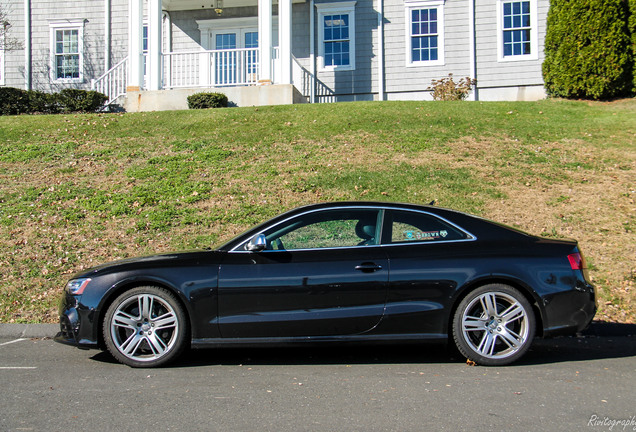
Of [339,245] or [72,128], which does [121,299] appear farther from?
[72,128]

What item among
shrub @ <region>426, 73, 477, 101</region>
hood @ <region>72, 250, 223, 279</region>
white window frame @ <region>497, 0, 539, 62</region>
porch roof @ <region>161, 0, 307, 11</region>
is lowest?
hood @ <region>72, 250, 223, 279</region>

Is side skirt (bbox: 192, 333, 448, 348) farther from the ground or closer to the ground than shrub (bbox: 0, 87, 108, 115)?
closer to the ground

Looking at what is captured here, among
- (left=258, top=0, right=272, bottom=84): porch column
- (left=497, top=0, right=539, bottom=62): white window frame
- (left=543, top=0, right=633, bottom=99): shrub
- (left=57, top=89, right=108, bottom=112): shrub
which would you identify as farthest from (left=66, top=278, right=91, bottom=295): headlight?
(left=497, top=0, right=539, bottom=62): white window frame

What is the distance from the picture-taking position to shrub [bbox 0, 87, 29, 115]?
1772 cm

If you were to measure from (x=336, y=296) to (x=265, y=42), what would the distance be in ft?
47.7

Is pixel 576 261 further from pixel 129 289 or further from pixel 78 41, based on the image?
pixel 78 41

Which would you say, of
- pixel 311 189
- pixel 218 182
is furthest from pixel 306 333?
pixel 218 182

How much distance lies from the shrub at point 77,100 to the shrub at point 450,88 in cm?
1086

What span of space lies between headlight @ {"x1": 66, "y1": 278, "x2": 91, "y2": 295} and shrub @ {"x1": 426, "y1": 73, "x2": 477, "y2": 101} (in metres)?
15.6

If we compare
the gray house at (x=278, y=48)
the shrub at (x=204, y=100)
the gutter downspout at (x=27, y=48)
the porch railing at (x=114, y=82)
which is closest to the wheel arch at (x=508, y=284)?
the shrub at (x=204, y=100)

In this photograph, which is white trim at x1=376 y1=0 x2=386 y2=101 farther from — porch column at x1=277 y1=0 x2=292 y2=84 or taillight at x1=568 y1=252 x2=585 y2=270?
taillight at x1=568 y1=252 x2=585 y2=270

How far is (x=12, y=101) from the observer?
58.4 feet

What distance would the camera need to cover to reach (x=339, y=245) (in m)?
5.27

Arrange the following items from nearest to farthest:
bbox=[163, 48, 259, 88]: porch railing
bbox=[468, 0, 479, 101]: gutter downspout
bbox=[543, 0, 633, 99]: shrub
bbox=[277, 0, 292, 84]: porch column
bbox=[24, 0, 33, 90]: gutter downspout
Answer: bbox=[543, 0, 633, 99]: shrub < bbox=[277, 0, 292, 84]: porch column < bbox=[163, 48, 259, 88]: porch railing < bbox=[468, 0, 479, 101]: gutter downspout < bbox=[24, 0, 33, 90]: gutter downspout
